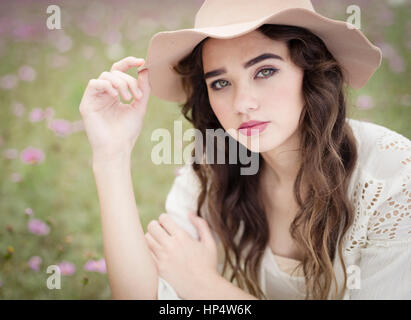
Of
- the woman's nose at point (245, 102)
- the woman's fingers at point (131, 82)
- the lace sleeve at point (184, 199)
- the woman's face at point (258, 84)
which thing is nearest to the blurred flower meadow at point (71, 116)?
the lace sleeve at point (184, 199)

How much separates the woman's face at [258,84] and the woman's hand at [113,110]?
12.3 inches

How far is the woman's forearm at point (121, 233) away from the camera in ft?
4.58

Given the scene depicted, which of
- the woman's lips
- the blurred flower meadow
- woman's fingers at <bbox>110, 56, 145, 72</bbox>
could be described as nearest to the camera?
the woman's lips

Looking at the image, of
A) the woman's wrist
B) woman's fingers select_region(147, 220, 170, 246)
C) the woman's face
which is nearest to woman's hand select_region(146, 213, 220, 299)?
woman's fingers select_region(147, 220, 170, 246)

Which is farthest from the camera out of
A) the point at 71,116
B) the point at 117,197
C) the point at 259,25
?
the point at 71,116

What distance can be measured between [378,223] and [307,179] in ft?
1.05

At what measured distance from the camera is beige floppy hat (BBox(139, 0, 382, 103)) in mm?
1203

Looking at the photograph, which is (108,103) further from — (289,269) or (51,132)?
(51,132)

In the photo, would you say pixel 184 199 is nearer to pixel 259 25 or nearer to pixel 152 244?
pixel 152 244

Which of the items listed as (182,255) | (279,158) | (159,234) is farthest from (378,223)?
(159,234)

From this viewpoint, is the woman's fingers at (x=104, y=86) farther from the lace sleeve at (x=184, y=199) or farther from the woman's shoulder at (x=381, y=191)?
the woman's shoulder at (x=381, y=191)

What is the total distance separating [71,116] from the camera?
2965 millimetres

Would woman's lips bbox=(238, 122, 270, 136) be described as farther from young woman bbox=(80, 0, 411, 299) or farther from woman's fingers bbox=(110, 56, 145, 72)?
woman's fingers bbox=(110, 56, 145, 72)
